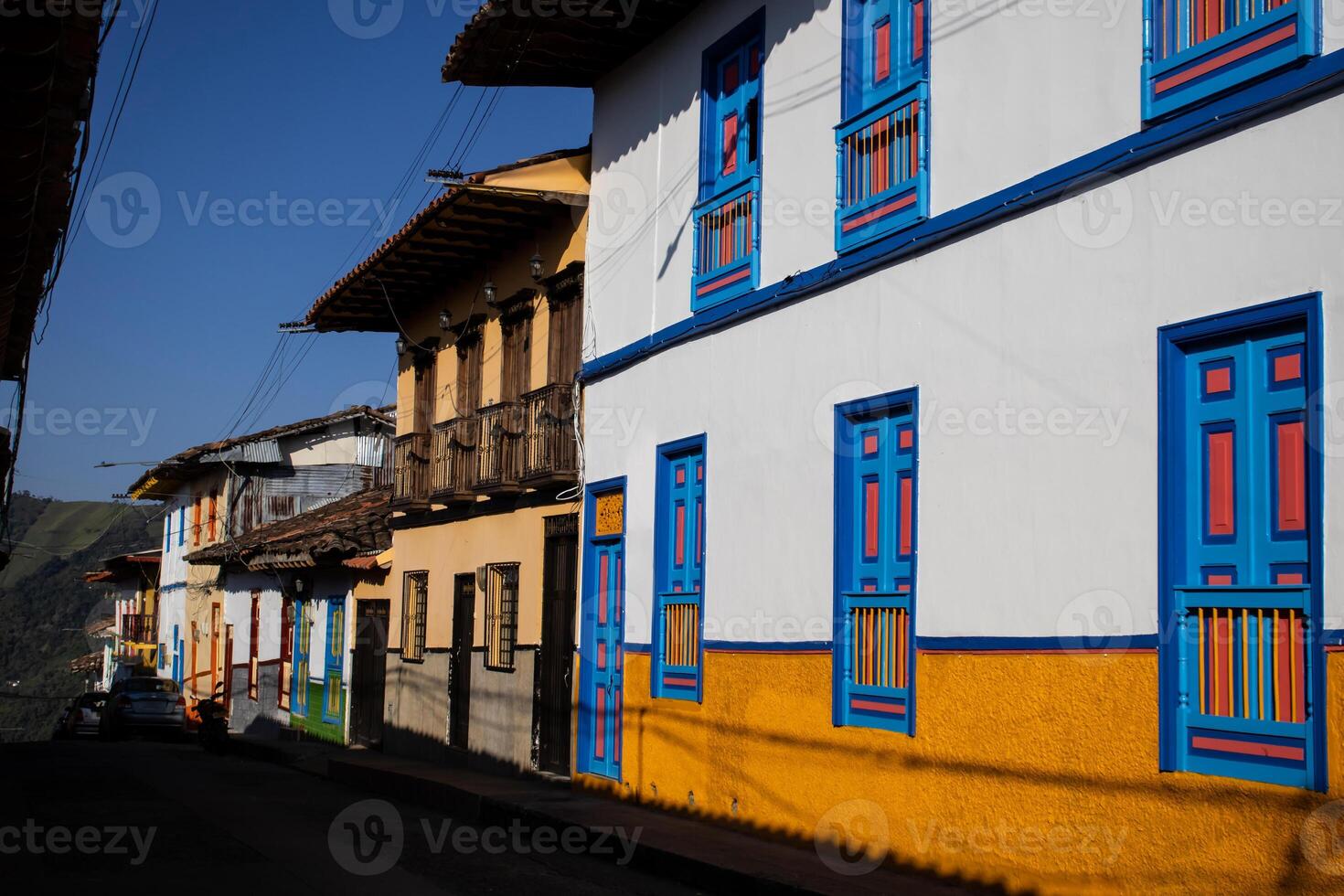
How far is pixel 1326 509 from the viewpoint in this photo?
21.3 ft

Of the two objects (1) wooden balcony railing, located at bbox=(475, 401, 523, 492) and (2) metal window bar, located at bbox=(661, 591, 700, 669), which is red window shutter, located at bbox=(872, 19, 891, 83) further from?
(1) wooden balcony railing, located at bbox=(475, 401, 523, 492)

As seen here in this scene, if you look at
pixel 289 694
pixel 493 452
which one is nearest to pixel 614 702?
pixel 493 452

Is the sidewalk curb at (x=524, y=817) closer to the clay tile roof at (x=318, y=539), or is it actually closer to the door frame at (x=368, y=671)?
the door frame at (x=368, y=671)

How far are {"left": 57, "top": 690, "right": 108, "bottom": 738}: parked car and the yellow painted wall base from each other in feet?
84.0

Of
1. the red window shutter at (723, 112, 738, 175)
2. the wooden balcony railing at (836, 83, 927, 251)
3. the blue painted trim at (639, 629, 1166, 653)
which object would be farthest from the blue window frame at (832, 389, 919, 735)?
the red window shutter at (723, 112, 738, 175)

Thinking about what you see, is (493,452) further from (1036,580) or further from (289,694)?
(289,694)

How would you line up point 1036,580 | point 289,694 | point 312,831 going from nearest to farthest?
point 1036,580
point 312,831
point 289,694

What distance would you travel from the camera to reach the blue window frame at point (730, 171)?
11875 millimetres

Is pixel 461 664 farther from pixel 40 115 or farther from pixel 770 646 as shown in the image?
pixel 40 115

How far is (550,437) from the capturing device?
15.4 m

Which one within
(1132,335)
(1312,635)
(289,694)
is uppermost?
(1132,335)

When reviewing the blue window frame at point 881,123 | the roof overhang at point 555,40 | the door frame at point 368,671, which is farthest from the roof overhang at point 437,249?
the blue window frame at point 881,123

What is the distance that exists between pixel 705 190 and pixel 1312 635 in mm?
7285

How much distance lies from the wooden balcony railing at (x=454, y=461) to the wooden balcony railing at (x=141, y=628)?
30.8 metres
